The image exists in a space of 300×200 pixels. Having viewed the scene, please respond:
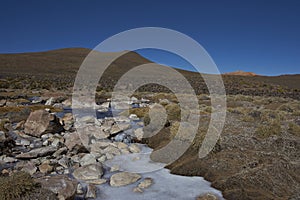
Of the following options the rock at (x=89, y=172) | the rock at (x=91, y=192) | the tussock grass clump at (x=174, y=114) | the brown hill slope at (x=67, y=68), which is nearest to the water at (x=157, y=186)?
the rock at (x=91, y=192)

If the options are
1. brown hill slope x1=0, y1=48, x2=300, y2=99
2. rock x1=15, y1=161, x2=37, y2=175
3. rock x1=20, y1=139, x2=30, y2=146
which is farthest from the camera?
brown hill slope x1=0, y1=48, x2=300, y2=99

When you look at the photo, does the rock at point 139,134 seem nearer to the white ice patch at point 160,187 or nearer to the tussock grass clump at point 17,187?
the white ice patch at point 160,187

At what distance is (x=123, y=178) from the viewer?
671 cm

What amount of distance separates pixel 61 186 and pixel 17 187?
852 millimetres

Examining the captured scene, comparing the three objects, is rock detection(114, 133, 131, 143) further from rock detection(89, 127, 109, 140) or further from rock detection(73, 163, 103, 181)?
rock detection(73, 163, 103, 181)

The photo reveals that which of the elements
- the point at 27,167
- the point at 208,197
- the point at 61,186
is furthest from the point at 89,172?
the point at 208,197

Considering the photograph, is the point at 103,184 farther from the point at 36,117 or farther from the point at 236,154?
the point at 36,117

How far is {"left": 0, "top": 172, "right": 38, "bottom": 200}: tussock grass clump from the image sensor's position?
15.9ft

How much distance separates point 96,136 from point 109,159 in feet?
8.06

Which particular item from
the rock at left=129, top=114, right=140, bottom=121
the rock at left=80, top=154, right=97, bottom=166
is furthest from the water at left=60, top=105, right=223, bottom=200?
the rock at left=129, top=114, right=140, bottom=121

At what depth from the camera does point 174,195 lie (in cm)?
596

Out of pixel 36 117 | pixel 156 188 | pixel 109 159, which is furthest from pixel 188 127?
pixel 36 117

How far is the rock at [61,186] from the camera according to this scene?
523 cm

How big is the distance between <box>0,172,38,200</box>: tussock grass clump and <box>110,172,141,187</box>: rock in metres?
2.03
